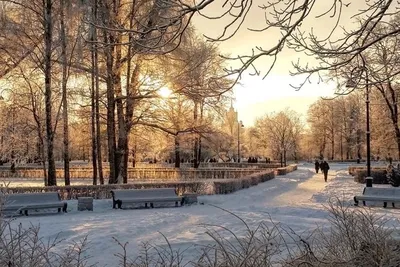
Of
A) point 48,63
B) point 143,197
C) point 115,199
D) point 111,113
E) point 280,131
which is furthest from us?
point 280,131

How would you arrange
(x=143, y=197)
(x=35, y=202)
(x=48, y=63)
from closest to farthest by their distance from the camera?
(x=35, y=202) → (x=143, y=197) → (x=48, y=63)

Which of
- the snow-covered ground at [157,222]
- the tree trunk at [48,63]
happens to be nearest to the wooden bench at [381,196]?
the snow-covered ground at [157,222]

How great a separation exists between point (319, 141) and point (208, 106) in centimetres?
6039

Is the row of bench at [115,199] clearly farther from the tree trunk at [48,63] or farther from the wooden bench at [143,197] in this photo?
the tree trunk at [48,63]

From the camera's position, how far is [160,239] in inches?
377

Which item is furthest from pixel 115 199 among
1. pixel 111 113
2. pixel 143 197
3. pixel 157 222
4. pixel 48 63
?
pixel 48 63

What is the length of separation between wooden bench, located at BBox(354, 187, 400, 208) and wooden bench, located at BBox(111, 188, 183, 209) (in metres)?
6.57

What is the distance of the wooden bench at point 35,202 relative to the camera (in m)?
13.3

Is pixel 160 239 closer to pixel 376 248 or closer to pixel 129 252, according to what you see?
pixel 129 252

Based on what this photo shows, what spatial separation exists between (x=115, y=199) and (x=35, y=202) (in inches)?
104

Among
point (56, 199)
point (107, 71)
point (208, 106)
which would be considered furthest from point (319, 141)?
point (56, 199)

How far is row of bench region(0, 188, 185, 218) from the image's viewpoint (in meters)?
13.4

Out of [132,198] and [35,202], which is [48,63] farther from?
[132,198]

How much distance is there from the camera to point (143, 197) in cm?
1548
